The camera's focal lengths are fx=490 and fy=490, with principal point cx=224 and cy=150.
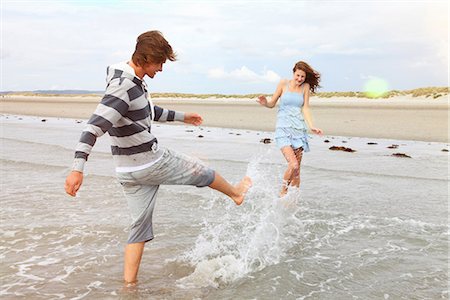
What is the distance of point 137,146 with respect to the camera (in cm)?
408

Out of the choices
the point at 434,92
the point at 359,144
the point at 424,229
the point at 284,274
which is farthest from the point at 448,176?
the point at 434,92

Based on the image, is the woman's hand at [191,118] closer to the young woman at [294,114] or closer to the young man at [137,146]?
the young man at [137,146]

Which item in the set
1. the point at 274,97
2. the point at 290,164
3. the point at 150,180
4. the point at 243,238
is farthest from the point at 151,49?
the point at 274,97

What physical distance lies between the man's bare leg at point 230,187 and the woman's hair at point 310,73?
3.12 metres

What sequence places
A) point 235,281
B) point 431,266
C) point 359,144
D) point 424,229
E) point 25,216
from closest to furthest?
point 235,281 → point 431,266 → point 424,229 → point 25,216 → point 359,144

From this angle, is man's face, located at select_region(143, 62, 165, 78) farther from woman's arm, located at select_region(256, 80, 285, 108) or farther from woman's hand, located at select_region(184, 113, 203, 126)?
woman's arm, located at select_region(256, 80, 285, 108)

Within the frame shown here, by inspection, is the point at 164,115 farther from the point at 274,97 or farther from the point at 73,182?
the point at 274,97

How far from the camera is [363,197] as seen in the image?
27.3 ft

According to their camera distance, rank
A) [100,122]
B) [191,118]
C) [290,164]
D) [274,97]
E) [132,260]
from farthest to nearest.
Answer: [274,97]
[290,164]
[191,118]
[132,260]
[100,122]

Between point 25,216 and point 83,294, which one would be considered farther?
point 25,216

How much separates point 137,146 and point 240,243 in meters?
2.43

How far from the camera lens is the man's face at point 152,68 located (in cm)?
404

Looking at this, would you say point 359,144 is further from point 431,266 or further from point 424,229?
point 431,266

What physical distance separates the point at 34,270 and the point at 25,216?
7.23 ft
